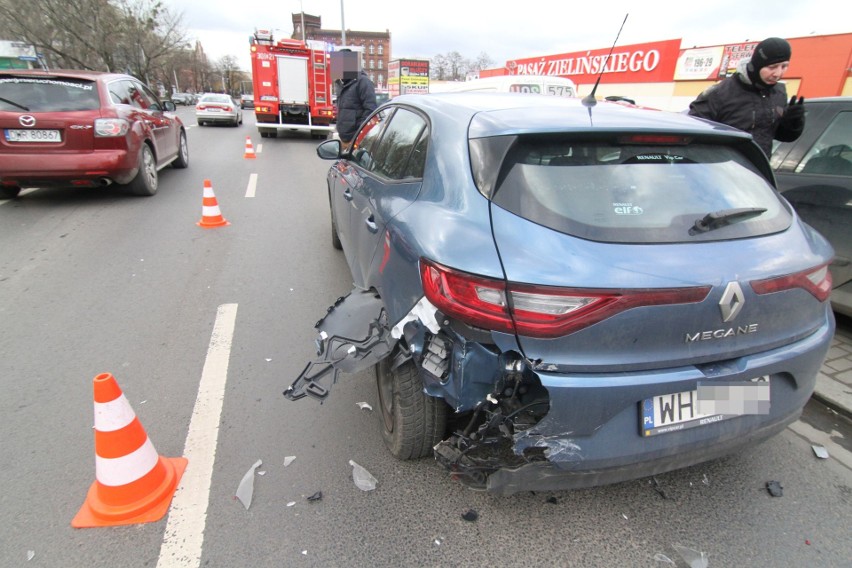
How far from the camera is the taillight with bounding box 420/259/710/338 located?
5.30 feet

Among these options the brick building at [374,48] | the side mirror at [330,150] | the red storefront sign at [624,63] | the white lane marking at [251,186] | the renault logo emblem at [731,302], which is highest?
the brick building at [374,48]

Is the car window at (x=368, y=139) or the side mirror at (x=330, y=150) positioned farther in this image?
the side mirror at (x=330, y=150)

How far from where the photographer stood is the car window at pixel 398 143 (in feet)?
8.62

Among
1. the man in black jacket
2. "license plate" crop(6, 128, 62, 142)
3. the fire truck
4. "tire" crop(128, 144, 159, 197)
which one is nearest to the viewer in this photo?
"license plate" crop(6, 128, 62, 142)

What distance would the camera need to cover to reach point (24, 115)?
19.5 ft

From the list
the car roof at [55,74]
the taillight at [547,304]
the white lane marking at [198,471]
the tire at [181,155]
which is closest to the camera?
the taillight at [547,304]

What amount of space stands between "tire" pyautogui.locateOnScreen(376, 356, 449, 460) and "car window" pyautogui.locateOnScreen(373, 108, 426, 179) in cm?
107

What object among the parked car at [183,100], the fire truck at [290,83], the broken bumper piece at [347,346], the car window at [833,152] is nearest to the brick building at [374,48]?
the parked car at [183,100]

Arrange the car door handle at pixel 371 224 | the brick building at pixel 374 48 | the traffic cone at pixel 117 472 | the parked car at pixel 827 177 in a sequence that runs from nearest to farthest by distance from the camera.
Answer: the traffic cone at pixel 117 472, the car door handle at pixel 371 224, the parked car at pixel 827 177, the brick building at pixel 374 48

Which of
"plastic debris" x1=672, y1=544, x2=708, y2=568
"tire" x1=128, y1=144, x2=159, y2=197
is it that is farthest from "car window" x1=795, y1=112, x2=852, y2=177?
"tire" x1=128, y1=144, x2=159, y2=197

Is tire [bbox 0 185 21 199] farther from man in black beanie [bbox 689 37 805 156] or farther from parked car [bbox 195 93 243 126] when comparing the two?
parked car [bbox 195 93 243 126]

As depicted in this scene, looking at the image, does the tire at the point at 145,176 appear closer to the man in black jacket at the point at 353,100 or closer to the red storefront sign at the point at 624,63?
the man in black jacket at the point at 353,100

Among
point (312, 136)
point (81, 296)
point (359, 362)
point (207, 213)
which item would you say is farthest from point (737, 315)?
point (312, 136)

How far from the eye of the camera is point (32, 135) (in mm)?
6000
